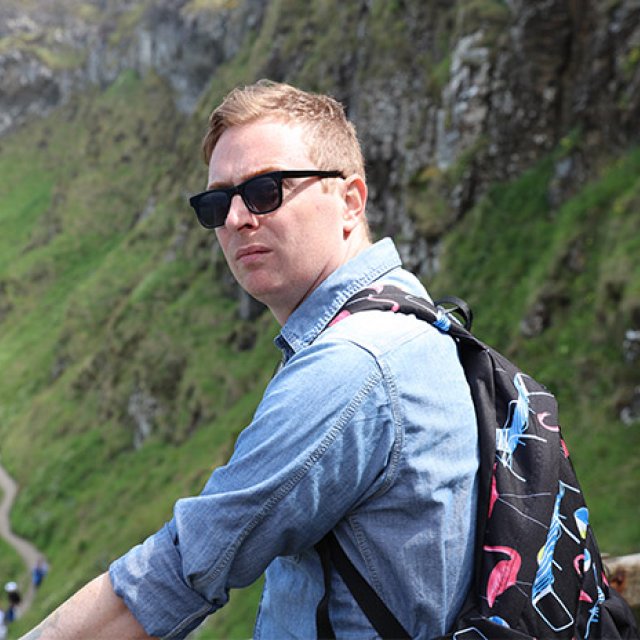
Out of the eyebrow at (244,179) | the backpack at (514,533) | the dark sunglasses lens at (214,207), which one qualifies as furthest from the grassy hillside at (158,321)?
the eyebrow at (244,179)

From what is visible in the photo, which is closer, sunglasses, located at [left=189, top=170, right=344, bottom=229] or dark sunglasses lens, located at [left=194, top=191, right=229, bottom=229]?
sunglasses, located at [left=189, top=170, right=344, bottom=229]

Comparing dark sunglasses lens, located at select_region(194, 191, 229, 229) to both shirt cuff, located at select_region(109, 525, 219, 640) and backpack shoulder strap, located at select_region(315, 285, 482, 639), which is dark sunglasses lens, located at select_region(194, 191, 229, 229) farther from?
shirt cuff, located at select_region(109, 525, 219, 640)

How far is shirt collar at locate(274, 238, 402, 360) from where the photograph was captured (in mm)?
2342

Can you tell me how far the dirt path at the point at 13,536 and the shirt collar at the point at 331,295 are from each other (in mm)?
33851

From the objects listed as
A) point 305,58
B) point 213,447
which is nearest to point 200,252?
point 305,58

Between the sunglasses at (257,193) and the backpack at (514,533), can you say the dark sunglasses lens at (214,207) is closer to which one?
the sunglasses at (257,193)

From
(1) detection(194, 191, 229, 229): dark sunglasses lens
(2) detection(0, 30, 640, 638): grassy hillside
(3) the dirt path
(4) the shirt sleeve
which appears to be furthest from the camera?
(3) the dirt path

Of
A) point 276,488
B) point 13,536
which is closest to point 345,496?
point 276,488

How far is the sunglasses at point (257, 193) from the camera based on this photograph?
2.44m

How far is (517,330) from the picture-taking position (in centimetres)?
1336

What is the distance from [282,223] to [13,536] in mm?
41438

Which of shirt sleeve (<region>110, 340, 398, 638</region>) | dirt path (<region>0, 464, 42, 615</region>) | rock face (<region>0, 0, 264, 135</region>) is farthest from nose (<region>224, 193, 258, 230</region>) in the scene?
rock face (<region>0, 0, 264, 135</region>)

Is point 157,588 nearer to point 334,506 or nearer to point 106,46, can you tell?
point 334,506

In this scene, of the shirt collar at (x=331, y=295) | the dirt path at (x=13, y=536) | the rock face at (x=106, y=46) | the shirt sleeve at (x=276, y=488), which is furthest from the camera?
the rock face at (x=106, y=46)
